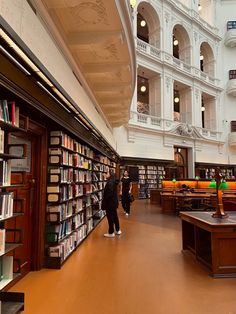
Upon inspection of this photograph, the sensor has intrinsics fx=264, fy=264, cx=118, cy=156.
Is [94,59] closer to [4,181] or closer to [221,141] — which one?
[4,181]

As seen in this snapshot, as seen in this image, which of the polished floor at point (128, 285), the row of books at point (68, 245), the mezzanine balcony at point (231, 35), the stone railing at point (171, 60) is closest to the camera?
the polished floor at point (128, 285)

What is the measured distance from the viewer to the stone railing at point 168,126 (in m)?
15.5

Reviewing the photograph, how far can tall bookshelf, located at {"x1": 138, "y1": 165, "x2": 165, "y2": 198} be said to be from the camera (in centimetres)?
1557

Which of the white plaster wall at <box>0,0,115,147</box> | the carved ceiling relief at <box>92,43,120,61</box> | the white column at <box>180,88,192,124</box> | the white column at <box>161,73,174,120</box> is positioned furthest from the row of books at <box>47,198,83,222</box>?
the white column at <box>180,88,192,124</box>

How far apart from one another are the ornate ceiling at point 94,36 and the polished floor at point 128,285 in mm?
3187

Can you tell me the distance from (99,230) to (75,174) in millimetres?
2276

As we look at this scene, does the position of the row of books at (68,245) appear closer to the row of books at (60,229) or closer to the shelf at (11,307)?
the row of books at (60,229)

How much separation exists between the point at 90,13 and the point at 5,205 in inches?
109

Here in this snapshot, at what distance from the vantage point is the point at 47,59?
292 cm

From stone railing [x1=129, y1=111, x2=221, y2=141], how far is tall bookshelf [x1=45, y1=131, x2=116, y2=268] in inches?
402

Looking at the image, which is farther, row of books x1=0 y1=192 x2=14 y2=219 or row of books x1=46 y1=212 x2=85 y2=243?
row of books x1=46 y1=212 x2=85 y2=243

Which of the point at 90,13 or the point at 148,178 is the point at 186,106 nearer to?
the point at 148,178

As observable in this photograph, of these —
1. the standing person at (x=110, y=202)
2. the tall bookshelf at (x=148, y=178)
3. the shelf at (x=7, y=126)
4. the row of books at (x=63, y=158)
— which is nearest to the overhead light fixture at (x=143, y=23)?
the tall bookshelf at (x=148, y=178)

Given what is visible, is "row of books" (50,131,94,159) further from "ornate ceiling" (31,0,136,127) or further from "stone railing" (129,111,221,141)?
"stone railing" (129,111,221,141)
